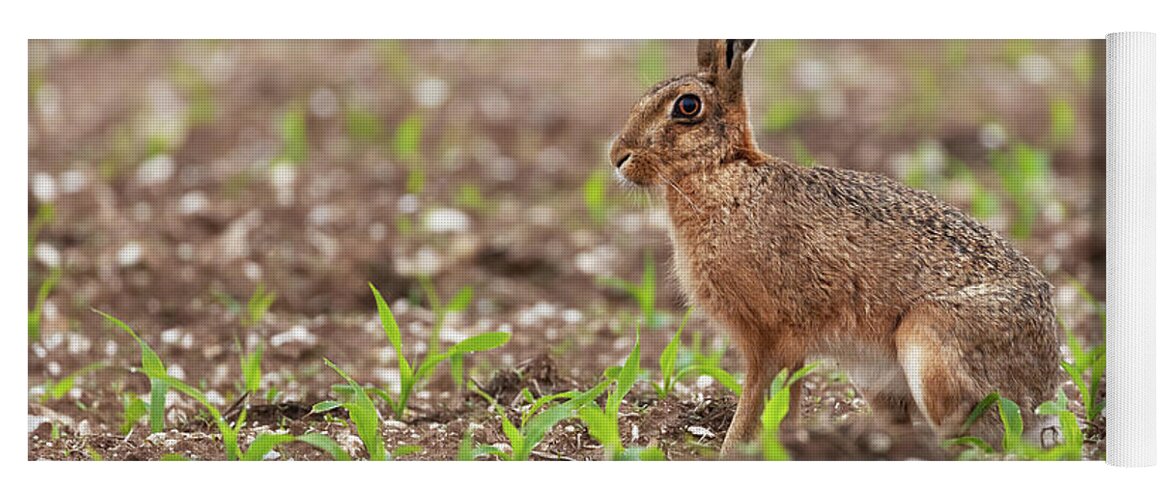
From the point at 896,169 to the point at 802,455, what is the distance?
10.6 ft

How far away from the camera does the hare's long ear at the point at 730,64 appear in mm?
4758

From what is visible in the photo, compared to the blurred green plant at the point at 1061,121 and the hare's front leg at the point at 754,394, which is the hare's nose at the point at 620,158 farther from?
the blurred green plant at the point at 1061,121

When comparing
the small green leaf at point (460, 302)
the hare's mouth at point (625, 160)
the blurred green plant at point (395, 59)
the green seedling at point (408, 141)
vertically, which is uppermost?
the blurred green plant at point (395, 59)

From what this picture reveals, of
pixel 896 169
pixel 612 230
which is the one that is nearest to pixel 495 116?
pixel 612 230

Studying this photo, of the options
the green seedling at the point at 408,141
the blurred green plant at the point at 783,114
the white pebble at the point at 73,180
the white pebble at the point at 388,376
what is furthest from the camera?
the green seedling at the point at 408,141

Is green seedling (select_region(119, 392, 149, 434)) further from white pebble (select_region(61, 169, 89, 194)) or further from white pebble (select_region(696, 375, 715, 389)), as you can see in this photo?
white pebble (select_region(61, 169, 89, 194))

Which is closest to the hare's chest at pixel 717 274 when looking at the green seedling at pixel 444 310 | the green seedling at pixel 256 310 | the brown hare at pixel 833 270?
the brown hare at pixel 833 270

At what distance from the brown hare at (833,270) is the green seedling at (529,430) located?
504mm

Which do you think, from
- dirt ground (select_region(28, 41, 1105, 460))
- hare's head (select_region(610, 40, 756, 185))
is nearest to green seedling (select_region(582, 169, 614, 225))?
dirt ground (select_region(28, 41, 1105, 460))

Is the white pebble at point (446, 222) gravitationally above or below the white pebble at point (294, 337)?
above

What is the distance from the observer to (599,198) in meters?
7.46

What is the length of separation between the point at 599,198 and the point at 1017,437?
3.27 metres

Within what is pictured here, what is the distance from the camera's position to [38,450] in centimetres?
509

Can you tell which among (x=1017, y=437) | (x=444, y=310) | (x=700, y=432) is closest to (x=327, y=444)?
(x=700, y=432)
